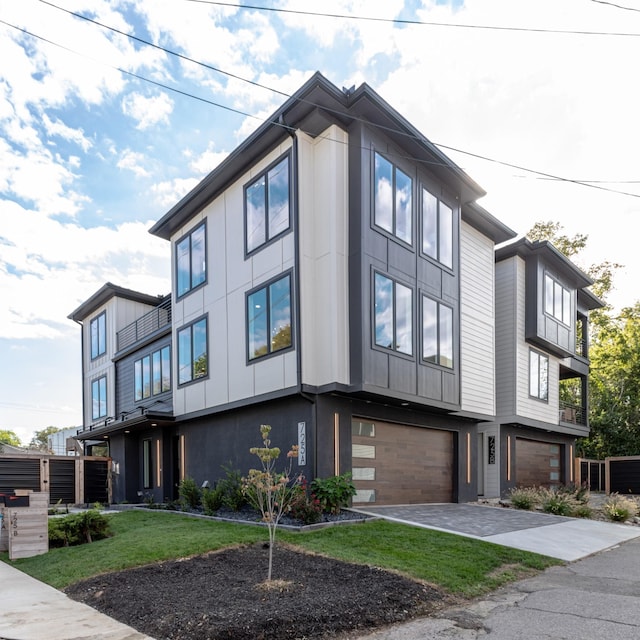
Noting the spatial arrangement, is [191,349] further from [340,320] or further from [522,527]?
[522,527]

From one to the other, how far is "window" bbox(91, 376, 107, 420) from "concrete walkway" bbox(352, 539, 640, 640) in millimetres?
20364

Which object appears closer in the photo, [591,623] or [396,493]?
[591,623]

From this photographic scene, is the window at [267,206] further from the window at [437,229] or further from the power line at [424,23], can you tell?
the power line at [424,23]

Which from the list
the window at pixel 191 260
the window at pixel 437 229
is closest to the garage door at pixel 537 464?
the window at pixel 437 229

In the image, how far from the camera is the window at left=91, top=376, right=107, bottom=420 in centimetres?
2412

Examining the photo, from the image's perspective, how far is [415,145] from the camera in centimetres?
1377

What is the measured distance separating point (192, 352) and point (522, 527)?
387 inches

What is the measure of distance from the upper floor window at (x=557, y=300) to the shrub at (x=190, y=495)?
13401 millimetres

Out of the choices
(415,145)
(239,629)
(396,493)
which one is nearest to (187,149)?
(415,145)

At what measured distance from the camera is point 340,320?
12125 mm

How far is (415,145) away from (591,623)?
11.0 metres

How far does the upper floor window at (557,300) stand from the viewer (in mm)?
20320

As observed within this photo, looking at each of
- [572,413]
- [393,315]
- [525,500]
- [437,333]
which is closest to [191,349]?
[393,315]

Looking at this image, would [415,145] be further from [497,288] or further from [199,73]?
[497,288]
